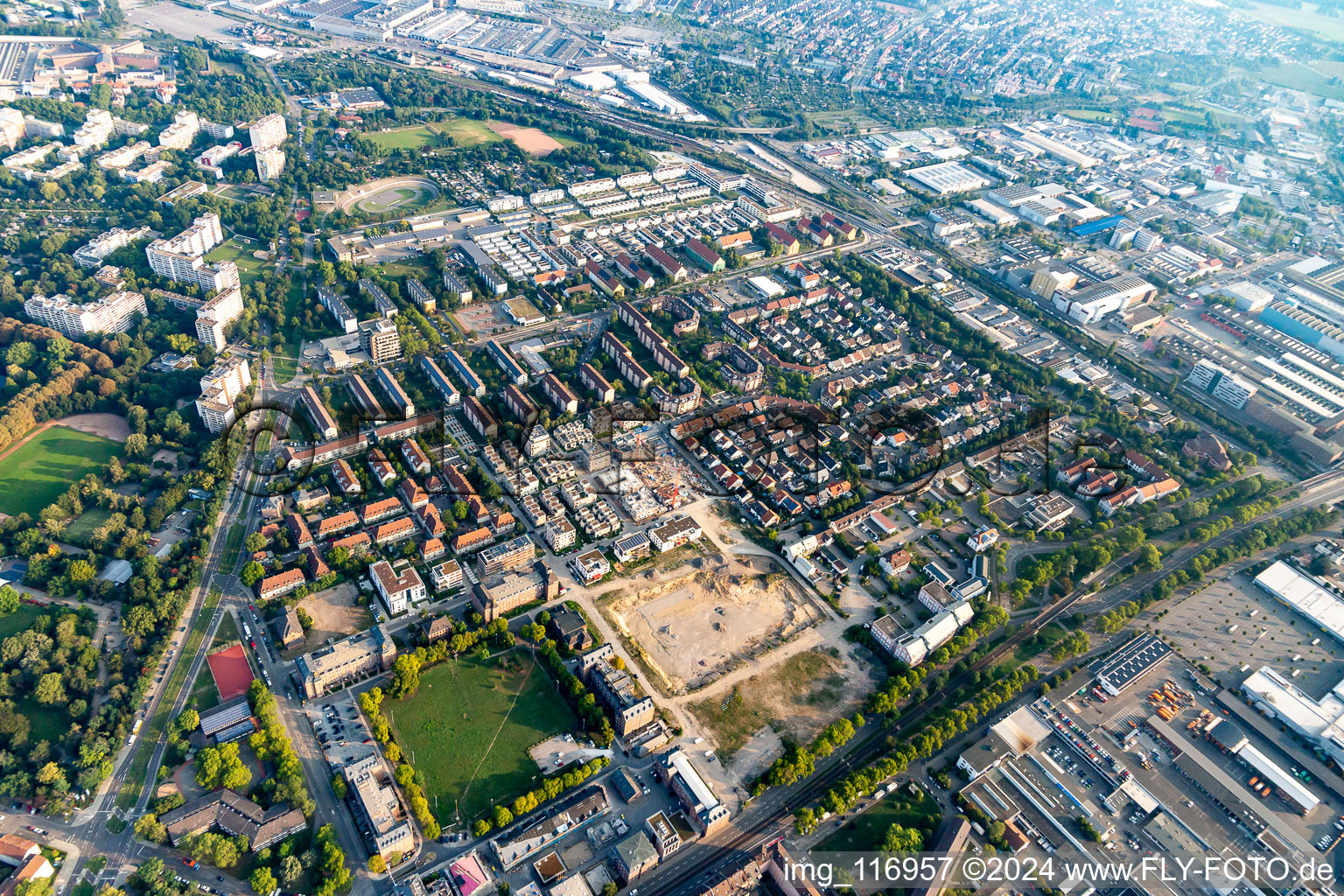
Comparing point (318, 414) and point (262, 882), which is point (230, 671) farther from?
point (318, 414)

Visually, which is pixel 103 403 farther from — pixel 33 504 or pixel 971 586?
pixel 971 586

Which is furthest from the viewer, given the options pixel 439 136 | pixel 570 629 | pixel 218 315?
pixel 439 136

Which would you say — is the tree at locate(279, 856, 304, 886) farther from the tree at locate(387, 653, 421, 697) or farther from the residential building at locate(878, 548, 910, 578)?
the residential building at locate(878, 548, 910, 578)

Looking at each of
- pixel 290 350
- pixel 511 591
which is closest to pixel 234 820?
pixel 511 591

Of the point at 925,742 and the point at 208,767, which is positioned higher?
the point at 925,742

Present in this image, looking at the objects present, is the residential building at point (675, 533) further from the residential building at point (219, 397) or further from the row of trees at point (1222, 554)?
the residential building at point (219, 397)

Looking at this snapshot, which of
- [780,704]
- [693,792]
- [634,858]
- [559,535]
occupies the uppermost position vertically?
[559,535]

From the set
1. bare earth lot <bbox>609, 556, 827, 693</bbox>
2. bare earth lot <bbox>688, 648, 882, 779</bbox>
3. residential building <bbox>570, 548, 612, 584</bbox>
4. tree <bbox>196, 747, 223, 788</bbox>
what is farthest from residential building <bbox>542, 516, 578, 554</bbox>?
tree <bbox>196, 747, 223, 788</bbox>
